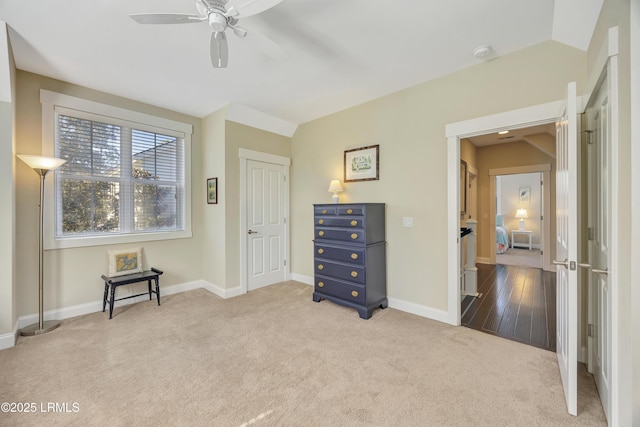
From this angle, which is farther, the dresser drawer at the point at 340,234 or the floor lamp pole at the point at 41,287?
the dresser drawer at the point at 340,234

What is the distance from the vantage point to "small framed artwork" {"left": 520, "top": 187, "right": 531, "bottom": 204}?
802 cm

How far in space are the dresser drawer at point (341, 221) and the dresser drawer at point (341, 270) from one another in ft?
1.57

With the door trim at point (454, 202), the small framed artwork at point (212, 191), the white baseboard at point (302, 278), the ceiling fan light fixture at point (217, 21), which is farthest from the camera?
the white baseboard at point (302, 278)

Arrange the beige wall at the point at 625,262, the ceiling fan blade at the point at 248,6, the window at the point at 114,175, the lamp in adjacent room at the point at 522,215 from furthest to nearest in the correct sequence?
the lamp in adjacent room at the point at 522,215, the window at the point at 114,175, the ceiling fan blade at the point at 248,6, the beige wall at the point at 625,262

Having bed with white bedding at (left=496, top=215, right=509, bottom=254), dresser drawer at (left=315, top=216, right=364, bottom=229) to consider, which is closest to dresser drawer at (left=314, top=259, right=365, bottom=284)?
dresser drawer at (left=315, top=216, right=364, bottom=229)

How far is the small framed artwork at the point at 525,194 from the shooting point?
26.3ft

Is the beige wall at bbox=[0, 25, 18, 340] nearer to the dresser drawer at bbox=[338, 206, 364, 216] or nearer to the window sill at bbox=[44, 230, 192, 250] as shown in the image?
the window sill at bbox=[44, 230, 192, 250]

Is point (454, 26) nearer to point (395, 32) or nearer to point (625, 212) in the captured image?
point (395, 32)

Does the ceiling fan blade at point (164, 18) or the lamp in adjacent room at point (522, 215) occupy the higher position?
the ceiling fan blade at point (164, 18)

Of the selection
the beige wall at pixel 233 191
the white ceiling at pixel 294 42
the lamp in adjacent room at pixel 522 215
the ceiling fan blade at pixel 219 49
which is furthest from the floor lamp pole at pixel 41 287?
the lamp in adjacent room at pixel 522 215

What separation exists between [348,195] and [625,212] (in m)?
2.73

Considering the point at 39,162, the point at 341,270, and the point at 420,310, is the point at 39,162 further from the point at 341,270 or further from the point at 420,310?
the point at 420,310

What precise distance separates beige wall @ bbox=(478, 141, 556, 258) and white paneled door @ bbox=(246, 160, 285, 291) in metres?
4.59

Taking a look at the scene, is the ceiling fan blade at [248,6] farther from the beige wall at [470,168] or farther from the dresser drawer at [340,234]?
the beige wall at [470,168]
